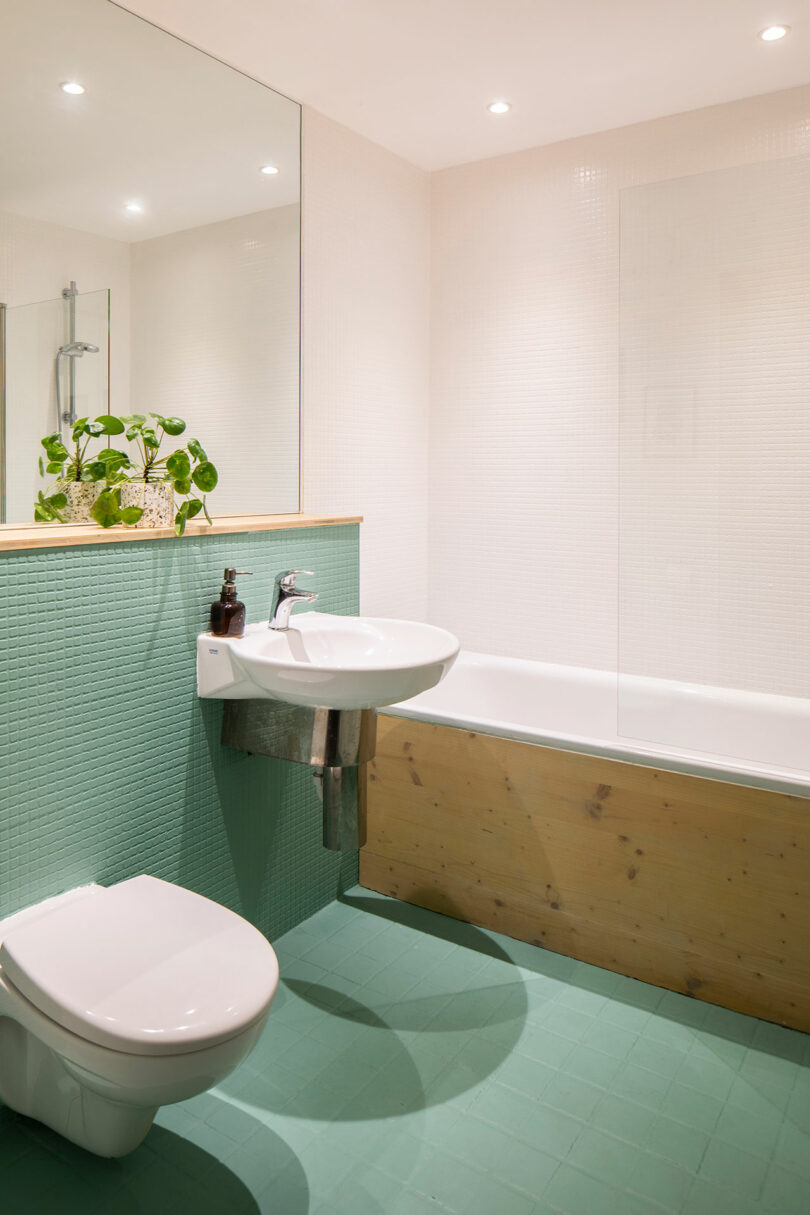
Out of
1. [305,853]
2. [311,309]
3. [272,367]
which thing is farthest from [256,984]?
[311,309]

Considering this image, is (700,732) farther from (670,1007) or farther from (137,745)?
(137,745)

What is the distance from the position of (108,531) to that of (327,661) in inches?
24.7

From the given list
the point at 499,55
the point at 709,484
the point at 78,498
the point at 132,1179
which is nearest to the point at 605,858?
the point at 709,484

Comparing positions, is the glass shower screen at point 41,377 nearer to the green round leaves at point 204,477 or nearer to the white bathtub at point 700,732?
the green round leaves at point 204,477

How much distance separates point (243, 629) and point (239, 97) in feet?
5.03

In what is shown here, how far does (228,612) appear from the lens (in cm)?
209

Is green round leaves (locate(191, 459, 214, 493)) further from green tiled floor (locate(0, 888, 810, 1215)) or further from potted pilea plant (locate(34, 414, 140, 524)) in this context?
green tiled floor (locate(0, 888, 810, 1215))

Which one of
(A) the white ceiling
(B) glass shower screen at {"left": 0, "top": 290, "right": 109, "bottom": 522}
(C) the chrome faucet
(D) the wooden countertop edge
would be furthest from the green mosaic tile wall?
(A) the white ceiling

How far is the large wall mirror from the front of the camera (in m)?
1.84

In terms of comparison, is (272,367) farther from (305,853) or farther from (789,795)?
(789,795)

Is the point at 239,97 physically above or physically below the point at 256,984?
above

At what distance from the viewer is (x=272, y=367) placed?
258cm

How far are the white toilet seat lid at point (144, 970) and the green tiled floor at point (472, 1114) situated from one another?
459 mm

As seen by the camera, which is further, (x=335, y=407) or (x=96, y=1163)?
(x=335, y=407)
